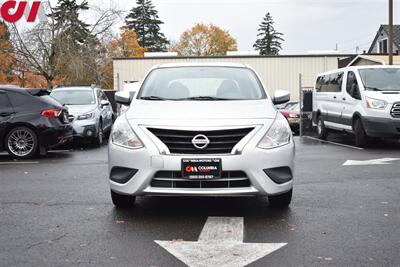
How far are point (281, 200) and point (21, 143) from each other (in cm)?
706

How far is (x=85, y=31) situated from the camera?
132 feet

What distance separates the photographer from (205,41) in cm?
7906

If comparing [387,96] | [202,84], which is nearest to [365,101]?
[387,96]

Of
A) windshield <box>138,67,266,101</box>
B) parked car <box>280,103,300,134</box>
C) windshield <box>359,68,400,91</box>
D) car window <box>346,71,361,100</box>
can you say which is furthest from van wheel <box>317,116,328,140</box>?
windshield <box>138,67,266,101</box>

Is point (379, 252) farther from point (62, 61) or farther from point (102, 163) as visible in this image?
point (62, 61)

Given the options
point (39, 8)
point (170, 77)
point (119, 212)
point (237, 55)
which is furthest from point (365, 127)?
point (39, 8)

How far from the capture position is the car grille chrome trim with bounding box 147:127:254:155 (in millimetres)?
5332

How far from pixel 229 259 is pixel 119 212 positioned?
203 centimetres

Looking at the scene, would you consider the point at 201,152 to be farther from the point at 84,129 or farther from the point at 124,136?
the point at 84,129

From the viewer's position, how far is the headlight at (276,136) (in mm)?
5453

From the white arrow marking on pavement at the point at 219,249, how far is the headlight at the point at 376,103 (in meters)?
8.13

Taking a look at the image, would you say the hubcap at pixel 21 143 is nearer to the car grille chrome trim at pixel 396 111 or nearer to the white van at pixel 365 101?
the white van at pixel 365 101

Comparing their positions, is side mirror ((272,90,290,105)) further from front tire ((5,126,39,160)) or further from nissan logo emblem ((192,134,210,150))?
front tire ((5,126,39,160))

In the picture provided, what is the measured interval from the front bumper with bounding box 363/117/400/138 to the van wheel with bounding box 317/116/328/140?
3.60 metres
